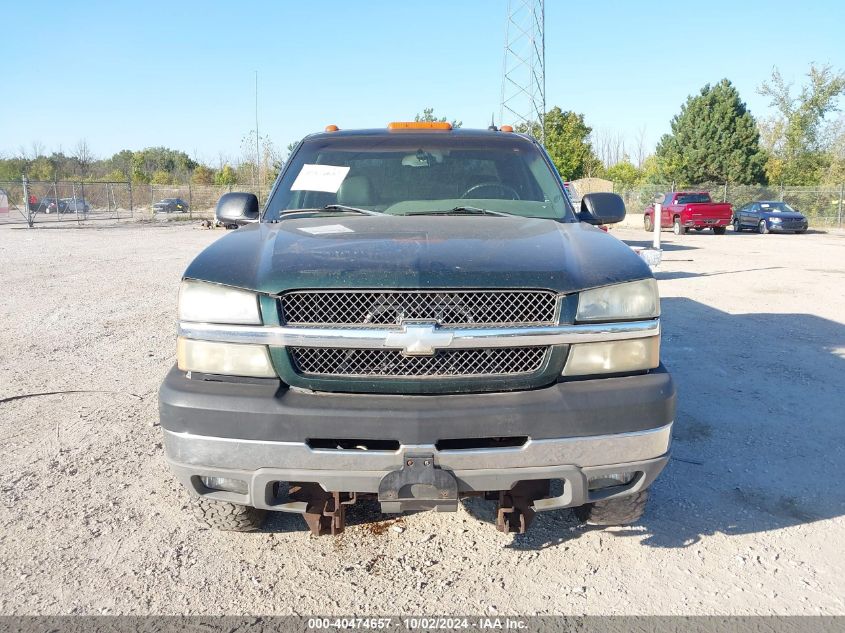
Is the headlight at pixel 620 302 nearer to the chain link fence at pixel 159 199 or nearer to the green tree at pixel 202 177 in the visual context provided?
the chain link fence at pixel 159 199

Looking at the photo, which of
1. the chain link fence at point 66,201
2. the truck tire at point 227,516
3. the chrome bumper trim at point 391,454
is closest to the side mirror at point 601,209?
the chrome bumper trim at point 391,454

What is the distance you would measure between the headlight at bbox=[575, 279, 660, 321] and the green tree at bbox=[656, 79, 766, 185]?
4595cm

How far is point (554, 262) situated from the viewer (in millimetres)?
2617

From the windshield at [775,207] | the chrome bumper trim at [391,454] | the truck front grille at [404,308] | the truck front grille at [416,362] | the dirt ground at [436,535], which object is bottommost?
the dirt ground at [436,535]

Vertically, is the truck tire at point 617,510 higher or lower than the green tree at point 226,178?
lower

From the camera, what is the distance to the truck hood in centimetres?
245

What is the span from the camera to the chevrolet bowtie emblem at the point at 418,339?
2375 millimetres

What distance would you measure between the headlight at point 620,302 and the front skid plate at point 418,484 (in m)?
0.77

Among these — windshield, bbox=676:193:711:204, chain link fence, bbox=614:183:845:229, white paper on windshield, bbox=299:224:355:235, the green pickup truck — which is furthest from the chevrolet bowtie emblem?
chain link fence, bbox=614:183:845:229

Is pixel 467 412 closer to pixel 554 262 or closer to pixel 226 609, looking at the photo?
pixel 554 262

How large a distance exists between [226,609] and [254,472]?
2.02ft

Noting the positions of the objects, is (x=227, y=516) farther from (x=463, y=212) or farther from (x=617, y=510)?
(x=463, y=212)

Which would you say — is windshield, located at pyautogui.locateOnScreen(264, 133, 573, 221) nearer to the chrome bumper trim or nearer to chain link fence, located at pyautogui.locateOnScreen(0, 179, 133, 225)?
the chrome bumper trim

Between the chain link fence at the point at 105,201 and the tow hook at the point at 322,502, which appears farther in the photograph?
the chain link fence at the point at 105,201
